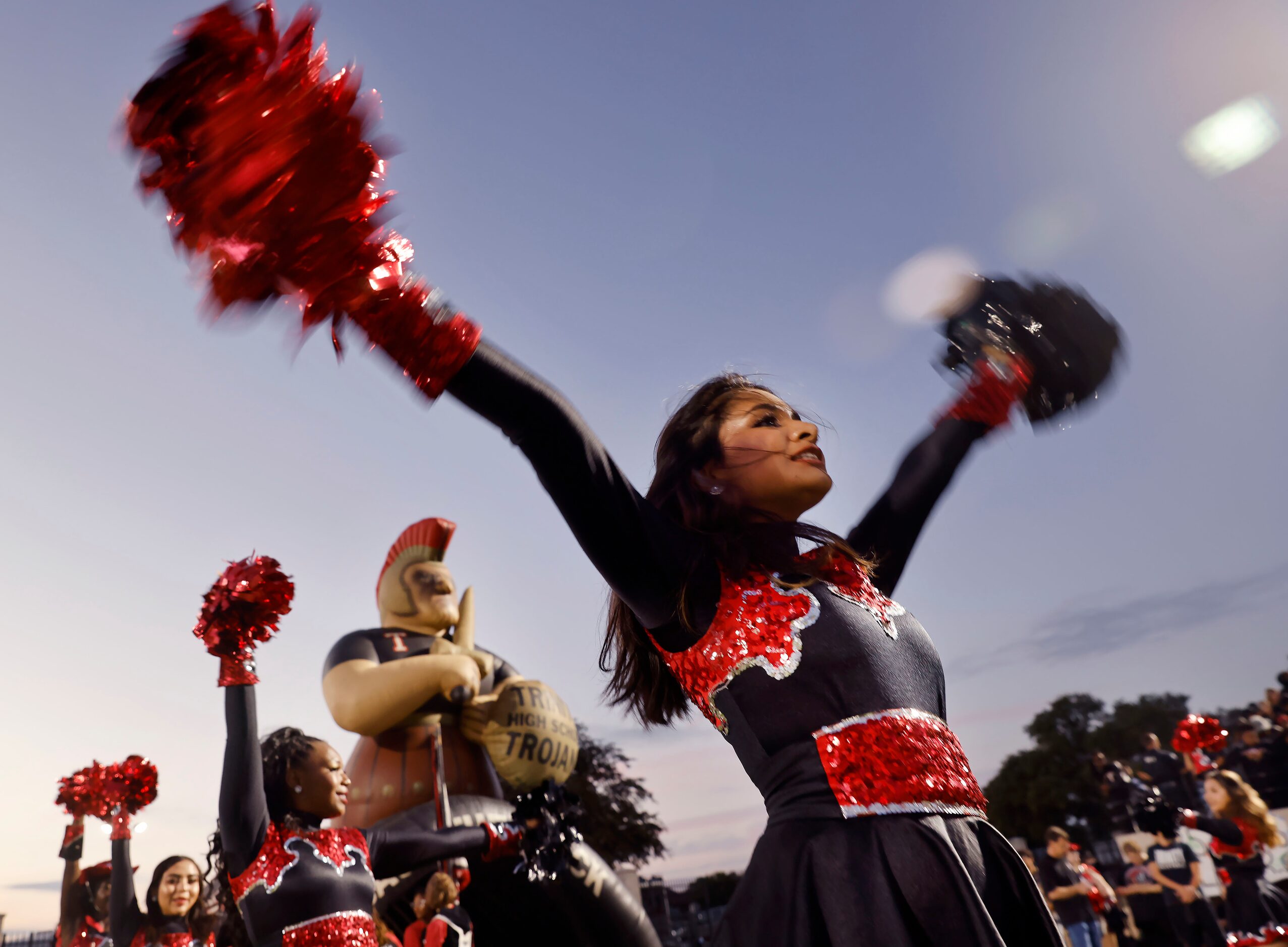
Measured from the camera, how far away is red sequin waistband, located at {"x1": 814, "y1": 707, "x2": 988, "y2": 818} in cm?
140

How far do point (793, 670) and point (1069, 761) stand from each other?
36.8 metres

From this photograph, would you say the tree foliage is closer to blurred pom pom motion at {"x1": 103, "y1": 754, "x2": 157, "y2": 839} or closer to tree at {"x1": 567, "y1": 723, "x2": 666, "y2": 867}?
tree at {"x1": 567, "y1": 723, "x2": 666, "y2": 867}

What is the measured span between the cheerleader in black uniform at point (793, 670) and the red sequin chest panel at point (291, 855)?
8.36 feet

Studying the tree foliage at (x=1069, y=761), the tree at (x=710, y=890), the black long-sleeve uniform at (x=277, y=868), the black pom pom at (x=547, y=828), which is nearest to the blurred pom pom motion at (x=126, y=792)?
the black long-sleeve uniform at (x=277, y=868)

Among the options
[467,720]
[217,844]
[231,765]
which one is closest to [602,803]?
[467,720]

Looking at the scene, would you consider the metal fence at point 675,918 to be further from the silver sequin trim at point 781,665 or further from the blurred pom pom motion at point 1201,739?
the silver sequin trim at point 781,665

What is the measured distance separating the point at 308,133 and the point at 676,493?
1055 mm


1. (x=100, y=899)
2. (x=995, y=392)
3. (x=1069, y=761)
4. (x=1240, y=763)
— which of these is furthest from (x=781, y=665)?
(x=1069, y=761)

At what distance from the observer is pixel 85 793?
5.39 meters

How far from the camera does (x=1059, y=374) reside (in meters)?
2.32

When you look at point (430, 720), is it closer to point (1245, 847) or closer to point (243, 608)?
point (243, 608)

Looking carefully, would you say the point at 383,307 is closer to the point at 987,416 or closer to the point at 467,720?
the point at 987,416

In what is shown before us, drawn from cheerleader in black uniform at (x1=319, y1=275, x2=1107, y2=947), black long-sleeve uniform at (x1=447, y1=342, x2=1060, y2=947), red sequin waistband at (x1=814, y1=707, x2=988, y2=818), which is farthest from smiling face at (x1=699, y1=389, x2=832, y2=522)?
red sequin waistband at (x1=814, y1=707, x2=988, y2=818)

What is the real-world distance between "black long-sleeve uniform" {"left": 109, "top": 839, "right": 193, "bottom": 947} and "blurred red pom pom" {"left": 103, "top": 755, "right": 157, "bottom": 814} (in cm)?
21
